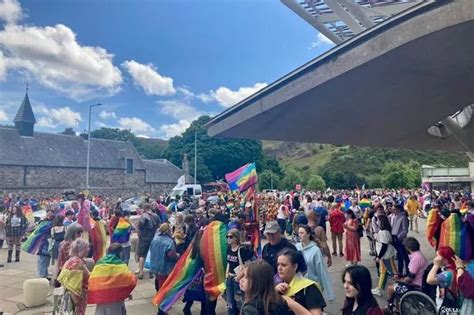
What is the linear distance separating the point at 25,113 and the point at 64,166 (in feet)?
29.2

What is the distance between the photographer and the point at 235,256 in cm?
548

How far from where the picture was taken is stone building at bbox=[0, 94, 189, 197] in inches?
1759

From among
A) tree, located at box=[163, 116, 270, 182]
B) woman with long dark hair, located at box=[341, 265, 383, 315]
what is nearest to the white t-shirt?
woman with long dark hair, located at box=[341, 265, 383, 315]

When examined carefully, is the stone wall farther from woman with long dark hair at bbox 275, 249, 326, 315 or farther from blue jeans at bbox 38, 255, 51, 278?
woman with long dark hair at bbox 275, 249, 326, 315

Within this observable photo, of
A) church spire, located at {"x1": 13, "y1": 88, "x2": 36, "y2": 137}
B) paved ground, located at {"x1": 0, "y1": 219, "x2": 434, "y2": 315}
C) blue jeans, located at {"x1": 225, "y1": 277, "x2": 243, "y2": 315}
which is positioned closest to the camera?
blue jeans, located at {"x1": 225, "y1": 277, "x2": 243, "y2": 315}

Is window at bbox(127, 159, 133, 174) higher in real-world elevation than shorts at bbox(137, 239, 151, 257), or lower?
higher

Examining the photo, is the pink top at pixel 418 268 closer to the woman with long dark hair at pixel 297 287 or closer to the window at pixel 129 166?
the woman with long dark hair at pixel 297 287

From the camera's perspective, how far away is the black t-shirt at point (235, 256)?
5.32m

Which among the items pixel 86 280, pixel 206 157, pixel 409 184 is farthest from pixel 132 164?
pixel 86 280

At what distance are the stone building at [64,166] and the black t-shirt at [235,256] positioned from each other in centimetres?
4629

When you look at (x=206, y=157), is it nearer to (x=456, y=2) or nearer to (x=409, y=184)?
(x=409, y=184)

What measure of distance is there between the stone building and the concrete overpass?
44.4 meters

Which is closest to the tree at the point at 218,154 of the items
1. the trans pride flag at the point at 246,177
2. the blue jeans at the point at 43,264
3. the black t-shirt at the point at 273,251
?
the trans pride flag at the point at 246,177

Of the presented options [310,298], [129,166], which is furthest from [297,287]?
[129,166]
